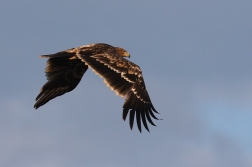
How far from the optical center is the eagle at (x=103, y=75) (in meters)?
24.0

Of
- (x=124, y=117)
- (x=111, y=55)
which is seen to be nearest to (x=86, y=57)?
(x=111, y=55)

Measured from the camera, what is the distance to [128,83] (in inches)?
951

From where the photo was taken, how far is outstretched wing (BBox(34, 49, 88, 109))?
26.7 meters

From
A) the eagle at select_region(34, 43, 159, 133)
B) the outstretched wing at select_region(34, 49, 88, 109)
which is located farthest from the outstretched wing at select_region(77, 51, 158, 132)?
the outstretched wing at select_region(34, 49, 88, 109)

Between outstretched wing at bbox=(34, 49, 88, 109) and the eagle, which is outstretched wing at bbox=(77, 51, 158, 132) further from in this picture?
outstretched wing at bbox=(34, 49, 88, 109)

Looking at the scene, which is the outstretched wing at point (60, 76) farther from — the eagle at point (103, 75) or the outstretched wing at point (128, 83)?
the outstretched wing at point (128, 83)

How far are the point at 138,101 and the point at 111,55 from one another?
5.97 feet

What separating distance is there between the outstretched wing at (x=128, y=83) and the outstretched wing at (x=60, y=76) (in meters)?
1.95

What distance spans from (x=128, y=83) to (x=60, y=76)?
3.56 meters

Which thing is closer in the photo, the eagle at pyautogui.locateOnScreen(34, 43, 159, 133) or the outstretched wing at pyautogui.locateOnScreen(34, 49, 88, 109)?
the eagle at pyautogui.locateOnScreen(34, 43, 159, 133)

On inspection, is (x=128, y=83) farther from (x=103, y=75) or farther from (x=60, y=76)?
(x=60, y=76)

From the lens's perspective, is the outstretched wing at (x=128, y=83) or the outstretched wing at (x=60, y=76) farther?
the outstretched wing at (x=60, y=76)

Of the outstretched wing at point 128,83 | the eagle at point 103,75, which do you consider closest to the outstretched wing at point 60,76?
the eagle at point 103,75

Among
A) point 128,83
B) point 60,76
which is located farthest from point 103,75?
point 60,76
